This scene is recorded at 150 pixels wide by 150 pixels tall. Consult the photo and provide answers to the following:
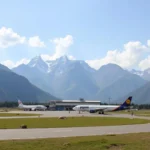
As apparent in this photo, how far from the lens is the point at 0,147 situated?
2908cm

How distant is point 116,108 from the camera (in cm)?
14725

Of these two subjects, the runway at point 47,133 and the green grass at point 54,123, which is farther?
the green grass at point 54,123

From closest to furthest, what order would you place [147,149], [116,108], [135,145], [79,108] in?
[147,149], [135,145], [116,108], [79,108]

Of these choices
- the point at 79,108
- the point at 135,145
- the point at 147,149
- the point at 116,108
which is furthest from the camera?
the point at 79,108

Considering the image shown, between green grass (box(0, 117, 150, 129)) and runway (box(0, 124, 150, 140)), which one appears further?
green grass (box(0, 117, 150, 129))

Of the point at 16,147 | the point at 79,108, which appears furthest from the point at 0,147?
the point at 79,108

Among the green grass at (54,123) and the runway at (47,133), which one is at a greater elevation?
the runway at (47,133)

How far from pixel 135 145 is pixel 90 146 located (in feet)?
14.4

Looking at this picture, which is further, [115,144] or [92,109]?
[92,109]

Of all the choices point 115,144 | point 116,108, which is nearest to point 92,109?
point 116,108

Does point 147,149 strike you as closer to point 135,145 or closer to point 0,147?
point 135,145

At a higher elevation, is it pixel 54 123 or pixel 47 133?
pixel 47 133

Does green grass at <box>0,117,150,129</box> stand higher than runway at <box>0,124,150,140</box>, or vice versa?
runway at <box>0,124,150,140</box>

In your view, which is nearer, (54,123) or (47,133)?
(47,133)
